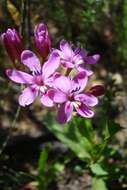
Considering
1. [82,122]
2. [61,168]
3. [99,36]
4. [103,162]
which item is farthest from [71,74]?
[99,36]

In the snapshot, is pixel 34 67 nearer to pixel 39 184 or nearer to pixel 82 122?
pixel 82 122

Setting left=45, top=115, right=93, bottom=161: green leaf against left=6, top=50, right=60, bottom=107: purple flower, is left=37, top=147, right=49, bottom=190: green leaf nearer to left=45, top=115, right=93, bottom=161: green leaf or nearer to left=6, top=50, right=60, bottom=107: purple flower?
left=45, top=115, right=93, bottom=161: green leaf

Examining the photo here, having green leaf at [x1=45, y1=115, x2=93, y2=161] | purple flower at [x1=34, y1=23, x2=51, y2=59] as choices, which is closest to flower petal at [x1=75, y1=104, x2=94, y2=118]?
purple flower at [x1=34, y1=23, x2=51, y2=59]

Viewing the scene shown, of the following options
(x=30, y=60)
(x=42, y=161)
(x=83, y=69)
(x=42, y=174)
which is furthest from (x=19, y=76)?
(x=42, y=174)

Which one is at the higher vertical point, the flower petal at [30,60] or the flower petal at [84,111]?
the flower petal at [30,60]

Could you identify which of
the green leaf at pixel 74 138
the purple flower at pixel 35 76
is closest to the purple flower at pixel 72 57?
the purple flower at pixel 35 76

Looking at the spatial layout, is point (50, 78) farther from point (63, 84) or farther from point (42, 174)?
point (42, 174)

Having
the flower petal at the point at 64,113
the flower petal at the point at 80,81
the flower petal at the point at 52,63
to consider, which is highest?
the flower petal at the point at 52,63

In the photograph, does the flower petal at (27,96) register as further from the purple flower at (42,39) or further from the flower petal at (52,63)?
the purple flower at (42,39)
